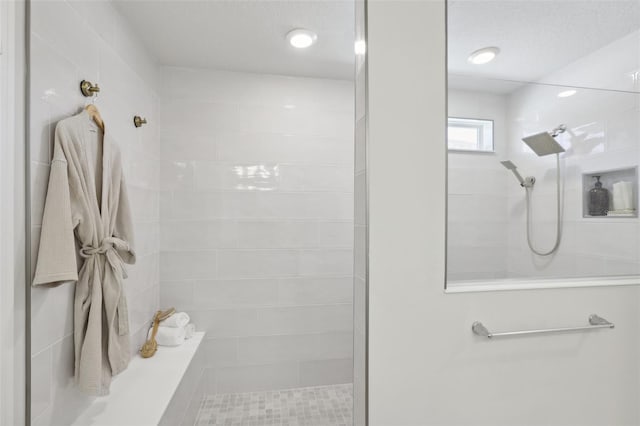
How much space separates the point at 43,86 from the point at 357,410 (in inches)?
62.7

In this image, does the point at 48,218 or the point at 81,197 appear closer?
the point at 48,218

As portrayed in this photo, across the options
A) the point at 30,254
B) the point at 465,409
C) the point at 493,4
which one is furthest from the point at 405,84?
the point at 30,254

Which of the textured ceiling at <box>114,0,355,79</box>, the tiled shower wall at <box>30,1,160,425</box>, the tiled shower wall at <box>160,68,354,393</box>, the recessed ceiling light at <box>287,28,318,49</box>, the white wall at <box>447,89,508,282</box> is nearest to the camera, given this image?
the tiled shower wall at <box>30,1,160,425</box>

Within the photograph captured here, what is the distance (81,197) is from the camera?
114 centimetres

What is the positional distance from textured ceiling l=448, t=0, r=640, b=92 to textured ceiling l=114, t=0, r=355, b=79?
1.98 feet

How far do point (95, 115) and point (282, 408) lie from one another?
201 centimetres

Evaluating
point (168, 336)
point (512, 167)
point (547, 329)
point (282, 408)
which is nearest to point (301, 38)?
point (512, 167)

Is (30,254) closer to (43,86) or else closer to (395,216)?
(43,86)

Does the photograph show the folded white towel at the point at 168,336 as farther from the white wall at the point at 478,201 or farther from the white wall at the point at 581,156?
the white wall at the point at 581,156

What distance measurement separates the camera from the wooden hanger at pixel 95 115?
129 cm

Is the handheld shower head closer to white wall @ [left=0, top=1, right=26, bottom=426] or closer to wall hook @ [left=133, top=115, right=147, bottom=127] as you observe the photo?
white wall @ [left=0, top=1, right=26, bottom=426]

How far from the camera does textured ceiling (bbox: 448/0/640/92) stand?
4.48ft

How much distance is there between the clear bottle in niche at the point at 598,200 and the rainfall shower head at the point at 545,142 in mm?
215

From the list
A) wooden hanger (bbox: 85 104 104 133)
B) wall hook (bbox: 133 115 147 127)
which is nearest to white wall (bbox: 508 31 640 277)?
wooden hanger (bbox: 85 104 104 133)
